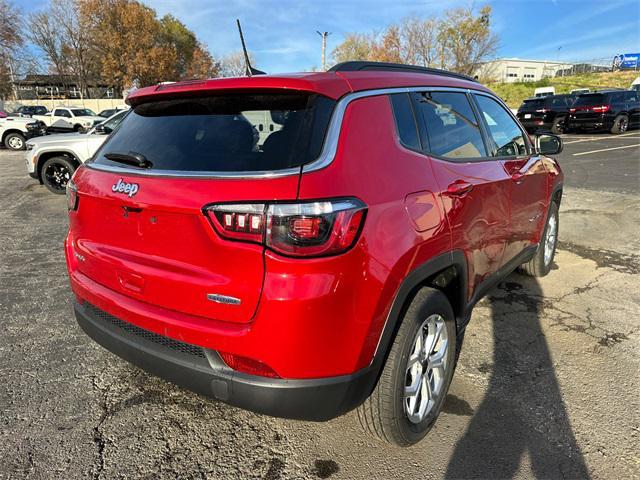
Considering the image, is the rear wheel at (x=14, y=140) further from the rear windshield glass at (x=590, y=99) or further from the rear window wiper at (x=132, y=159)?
the rear windshield glass at (x=590, y=99)

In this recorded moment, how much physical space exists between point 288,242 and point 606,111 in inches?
849

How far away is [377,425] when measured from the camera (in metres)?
2.11

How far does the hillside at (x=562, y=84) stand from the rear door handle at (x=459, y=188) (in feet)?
139

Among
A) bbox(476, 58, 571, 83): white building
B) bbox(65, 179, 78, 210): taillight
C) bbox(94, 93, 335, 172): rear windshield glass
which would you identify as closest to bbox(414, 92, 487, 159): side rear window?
bbox(94, 93, 335, 172): rear windshield glass

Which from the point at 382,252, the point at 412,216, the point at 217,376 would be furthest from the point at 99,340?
the point at 412,216

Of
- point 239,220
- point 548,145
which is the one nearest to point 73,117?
point 548,145

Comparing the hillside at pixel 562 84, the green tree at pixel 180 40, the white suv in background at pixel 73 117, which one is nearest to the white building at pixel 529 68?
the hillside at pixel 562 84

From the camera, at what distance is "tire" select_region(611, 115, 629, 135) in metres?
19.0

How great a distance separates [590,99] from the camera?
1945 centimetres

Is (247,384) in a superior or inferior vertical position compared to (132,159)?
inferior

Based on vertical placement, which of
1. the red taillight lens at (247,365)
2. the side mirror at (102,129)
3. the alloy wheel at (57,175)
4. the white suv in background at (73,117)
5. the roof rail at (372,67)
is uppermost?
the white suv in background at (73,117)

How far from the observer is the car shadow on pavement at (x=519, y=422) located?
2.16m

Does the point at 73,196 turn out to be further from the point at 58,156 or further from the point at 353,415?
the point at 58,156

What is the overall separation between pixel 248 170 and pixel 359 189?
45 cm
